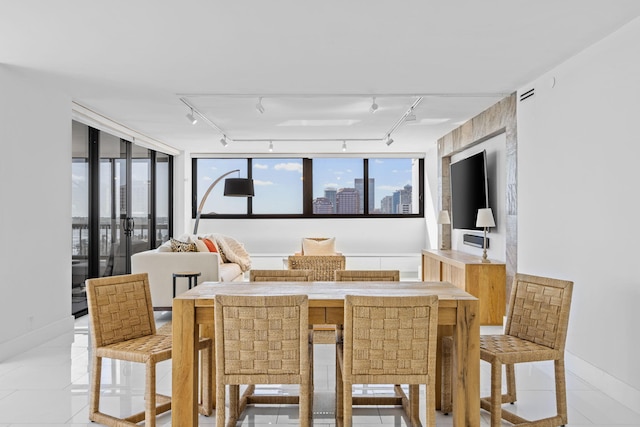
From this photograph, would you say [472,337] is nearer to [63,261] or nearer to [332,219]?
[63,261]

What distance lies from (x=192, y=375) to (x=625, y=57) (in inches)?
135

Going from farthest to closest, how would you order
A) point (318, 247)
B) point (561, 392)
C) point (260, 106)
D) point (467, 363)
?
point (318, 247) → point (260, 106) → point (561, 392) → point (467, 363)

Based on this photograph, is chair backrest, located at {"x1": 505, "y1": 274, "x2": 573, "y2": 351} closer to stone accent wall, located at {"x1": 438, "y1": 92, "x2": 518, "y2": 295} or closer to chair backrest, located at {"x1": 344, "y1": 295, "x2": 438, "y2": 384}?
chair backrest, located at {"x1": 344, "y1": 295, "x2": 438, "y2": 384}

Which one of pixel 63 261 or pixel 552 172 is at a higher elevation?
pixel 552 172

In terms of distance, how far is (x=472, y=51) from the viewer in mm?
3891

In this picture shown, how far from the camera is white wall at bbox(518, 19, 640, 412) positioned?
328 centimetres

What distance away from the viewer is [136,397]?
11.1 feet

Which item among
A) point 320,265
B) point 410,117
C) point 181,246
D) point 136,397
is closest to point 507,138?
point 410,117

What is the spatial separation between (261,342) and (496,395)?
1.34 m

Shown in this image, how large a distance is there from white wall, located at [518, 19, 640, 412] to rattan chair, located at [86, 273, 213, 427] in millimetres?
2742

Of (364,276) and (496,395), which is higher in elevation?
(364,276)

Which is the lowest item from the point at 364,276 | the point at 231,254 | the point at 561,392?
the point at 561,392

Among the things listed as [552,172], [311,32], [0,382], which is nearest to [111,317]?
[0,382]

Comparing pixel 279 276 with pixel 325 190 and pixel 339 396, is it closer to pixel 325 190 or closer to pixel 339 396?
pixel 339 396
